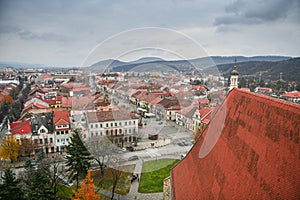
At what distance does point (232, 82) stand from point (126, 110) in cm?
789

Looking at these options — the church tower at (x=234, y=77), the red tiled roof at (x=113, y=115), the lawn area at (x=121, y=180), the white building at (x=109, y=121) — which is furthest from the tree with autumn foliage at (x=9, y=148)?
the church tower at (x=234, y=77)

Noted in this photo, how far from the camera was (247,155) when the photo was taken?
587 cm

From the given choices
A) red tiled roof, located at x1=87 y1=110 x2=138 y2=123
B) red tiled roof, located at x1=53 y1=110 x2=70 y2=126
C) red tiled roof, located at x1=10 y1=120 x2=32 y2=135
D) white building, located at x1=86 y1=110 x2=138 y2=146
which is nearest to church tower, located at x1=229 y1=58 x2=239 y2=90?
white building, located at x1=86 y1=110 x2=138 y2=146

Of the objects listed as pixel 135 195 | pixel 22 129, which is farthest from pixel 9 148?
pixel 135 195

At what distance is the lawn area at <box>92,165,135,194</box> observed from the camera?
15906 mm

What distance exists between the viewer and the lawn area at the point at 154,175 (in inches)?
627

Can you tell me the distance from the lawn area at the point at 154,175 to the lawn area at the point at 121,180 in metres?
1.00

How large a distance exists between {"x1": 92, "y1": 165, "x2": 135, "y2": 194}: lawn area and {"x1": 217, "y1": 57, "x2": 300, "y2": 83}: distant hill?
9628 cm

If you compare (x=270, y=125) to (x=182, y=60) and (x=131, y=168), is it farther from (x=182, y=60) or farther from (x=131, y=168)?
(x=131, y=168)

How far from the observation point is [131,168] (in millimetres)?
18547

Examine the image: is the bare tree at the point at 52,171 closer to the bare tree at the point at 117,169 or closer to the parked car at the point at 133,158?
the bare tree at the point at 117,169

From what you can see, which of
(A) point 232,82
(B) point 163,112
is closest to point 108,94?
(B) point 163,112

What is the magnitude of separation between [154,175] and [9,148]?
13054mm

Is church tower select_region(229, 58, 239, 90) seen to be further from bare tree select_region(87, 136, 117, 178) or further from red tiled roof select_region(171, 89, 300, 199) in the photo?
bare tree select_region(87, 136, 117, 178)
